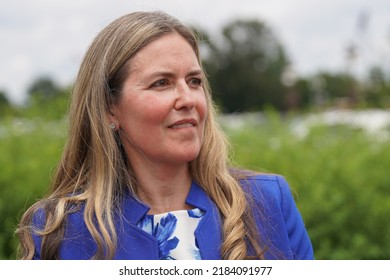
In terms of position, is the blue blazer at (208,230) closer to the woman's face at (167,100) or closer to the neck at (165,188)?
the neck at (165,188)

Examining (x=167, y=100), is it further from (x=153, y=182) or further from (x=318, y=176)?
(x=318, y=176)

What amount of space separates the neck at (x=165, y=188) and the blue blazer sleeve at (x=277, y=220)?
248 mm

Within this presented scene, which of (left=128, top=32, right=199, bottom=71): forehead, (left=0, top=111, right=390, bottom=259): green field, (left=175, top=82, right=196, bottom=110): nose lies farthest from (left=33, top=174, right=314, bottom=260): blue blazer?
(left=0, top=111, right=390, bottom=259): green field

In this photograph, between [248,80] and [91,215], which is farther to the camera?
[248,80]

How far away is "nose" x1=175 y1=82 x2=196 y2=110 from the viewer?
2.40 metres

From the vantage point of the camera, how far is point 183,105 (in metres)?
2.40

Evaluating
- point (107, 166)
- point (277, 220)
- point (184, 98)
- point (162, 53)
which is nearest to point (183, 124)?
point (184, 98)

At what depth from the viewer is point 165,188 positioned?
255 centimetres

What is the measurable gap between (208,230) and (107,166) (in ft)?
1.50

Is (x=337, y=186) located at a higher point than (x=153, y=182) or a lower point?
lower

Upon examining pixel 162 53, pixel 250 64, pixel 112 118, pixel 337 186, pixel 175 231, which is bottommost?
pixel 250 64
